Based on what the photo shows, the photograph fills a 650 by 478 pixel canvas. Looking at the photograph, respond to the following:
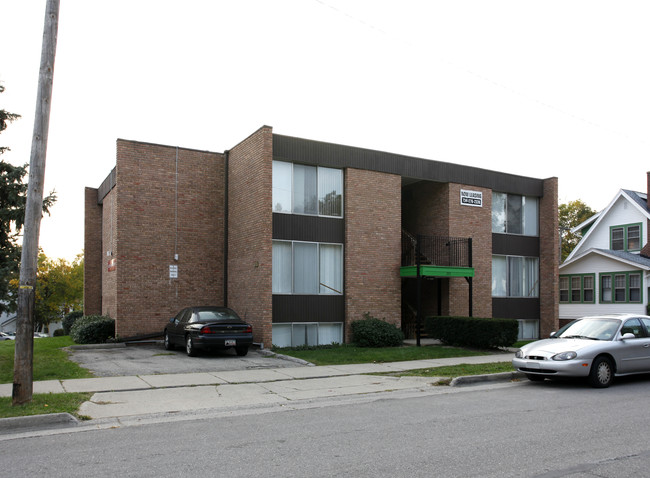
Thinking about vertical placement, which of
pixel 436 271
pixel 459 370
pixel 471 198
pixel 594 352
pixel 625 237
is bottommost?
pixel 459 370

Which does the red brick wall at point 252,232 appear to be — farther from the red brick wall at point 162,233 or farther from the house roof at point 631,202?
the house roof at point 631,202

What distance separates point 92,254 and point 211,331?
1188cm

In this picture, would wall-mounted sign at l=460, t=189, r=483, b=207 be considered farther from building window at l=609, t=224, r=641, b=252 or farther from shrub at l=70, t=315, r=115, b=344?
shrub at l=70, t=315, r=115, b=344

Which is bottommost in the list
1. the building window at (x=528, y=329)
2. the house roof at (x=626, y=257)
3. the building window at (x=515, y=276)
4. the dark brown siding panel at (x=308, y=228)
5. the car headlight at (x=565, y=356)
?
the building window at (x=528, y=329)

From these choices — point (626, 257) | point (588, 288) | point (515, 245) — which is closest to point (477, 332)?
point (515, 245)

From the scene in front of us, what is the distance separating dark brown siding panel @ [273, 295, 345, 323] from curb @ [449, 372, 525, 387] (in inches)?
327

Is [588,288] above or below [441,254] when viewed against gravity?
below

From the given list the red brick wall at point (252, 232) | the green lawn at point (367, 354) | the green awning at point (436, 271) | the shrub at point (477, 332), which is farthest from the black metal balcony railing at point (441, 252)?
the red brick wall at point (252, 232)

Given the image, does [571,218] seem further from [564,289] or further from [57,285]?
[57,285]

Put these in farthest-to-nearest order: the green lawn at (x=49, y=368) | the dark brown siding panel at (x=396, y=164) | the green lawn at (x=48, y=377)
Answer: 1. the dark brown siding panel at (x=396, y=164)
2. the green lawn at (x=49, y=368)
3. the green lawn at (x=48, y=377)

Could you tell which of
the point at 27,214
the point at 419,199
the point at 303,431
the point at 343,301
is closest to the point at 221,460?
the point at 303,431

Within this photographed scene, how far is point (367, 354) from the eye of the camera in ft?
53.6

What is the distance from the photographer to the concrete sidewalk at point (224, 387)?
9.34m

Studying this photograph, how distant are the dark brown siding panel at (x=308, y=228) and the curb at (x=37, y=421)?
11.4 meters
